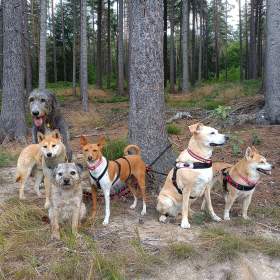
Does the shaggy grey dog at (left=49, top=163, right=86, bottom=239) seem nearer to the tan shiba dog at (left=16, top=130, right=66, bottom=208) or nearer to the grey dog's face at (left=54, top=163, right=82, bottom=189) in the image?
the grey dog's face at (left=54, top=163, right=82, bottom=189)

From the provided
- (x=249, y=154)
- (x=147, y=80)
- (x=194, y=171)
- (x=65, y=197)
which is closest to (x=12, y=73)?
(x=147, y=80)

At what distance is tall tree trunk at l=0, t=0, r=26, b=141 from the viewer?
1267 centimetres

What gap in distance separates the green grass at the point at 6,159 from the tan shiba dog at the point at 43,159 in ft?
8.10

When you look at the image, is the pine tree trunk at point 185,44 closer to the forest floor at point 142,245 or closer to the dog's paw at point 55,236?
the forest floor at point 142,245

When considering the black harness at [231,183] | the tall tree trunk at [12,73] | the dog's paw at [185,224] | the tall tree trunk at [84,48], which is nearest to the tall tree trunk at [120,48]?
the tall tree trunk at [84,48]

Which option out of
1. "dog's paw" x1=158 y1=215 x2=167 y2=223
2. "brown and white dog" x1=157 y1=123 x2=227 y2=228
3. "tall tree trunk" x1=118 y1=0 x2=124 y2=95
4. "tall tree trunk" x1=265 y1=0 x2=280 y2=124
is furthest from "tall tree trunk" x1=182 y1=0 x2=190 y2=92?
"dog's paw" x1=158 y1=215 x2=167 y2=223

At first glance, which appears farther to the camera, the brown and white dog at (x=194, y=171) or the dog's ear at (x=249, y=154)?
the dog's ear at (x=249, y=154)

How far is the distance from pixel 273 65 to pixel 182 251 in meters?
Answer: 7.82

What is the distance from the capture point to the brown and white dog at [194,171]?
5.86m

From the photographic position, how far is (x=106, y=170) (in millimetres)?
5957

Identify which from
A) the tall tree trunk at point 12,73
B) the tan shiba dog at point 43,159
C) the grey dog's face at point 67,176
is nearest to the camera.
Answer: the grey dog's face at point 67,176

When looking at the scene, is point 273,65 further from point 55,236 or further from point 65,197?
point 55,236

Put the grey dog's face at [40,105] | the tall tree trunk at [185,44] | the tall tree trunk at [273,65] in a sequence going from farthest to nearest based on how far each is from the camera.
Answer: the tall tree trunk at [185,44] → the tall tree trunk at [273,65] → the grey dog's face at [40,105]

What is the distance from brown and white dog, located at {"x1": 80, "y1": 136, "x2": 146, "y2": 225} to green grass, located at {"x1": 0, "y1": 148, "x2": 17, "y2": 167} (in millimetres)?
3845
